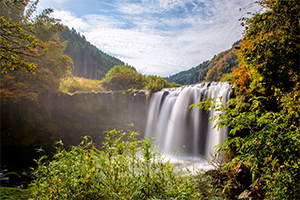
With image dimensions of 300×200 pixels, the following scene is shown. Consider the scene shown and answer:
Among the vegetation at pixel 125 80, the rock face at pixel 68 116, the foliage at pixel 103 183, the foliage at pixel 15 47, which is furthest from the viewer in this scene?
the vegetation at pixel 125 80

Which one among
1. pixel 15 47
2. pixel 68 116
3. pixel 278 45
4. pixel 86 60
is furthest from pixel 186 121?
pixel 86 60

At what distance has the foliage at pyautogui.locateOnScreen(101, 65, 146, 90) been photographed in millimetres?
14539

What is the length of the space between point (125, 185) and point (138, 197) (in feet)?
0.67

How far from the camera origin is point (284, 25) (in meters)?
2.97

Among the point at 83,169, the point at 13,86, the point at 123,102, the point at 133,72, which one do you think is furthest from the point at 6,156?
the point at 133,72

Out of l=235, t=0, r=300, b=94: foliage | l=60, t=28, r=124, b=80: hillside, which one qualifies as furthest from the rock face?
l=60, t=28, r=124, b=80: hillside

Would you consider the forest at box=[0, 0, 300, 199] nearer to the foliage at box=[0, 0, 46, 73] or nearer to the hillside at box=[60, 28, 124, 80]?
the foliage at box=[0, 0, 46, 73]

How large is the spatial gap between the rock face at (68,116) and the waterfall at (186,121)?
2.36 m

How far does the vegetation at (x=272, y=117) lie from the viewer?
1719 mm

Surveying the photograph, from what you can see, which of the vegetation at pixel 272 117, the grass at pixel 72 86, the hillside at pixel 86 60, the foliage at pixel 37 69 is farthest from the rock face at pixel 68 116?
the hillside at pixel 86 60

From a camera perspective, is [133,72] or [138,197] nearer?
[138,197]

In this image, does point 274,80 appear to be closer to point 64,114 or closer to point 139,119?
point 139,119

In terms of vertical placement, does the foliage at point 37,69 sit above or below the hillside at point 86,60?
below

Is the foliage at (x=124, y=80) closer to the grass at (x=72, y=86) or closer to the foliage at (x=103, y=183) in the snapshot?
the grass at (x=72, y=86)
